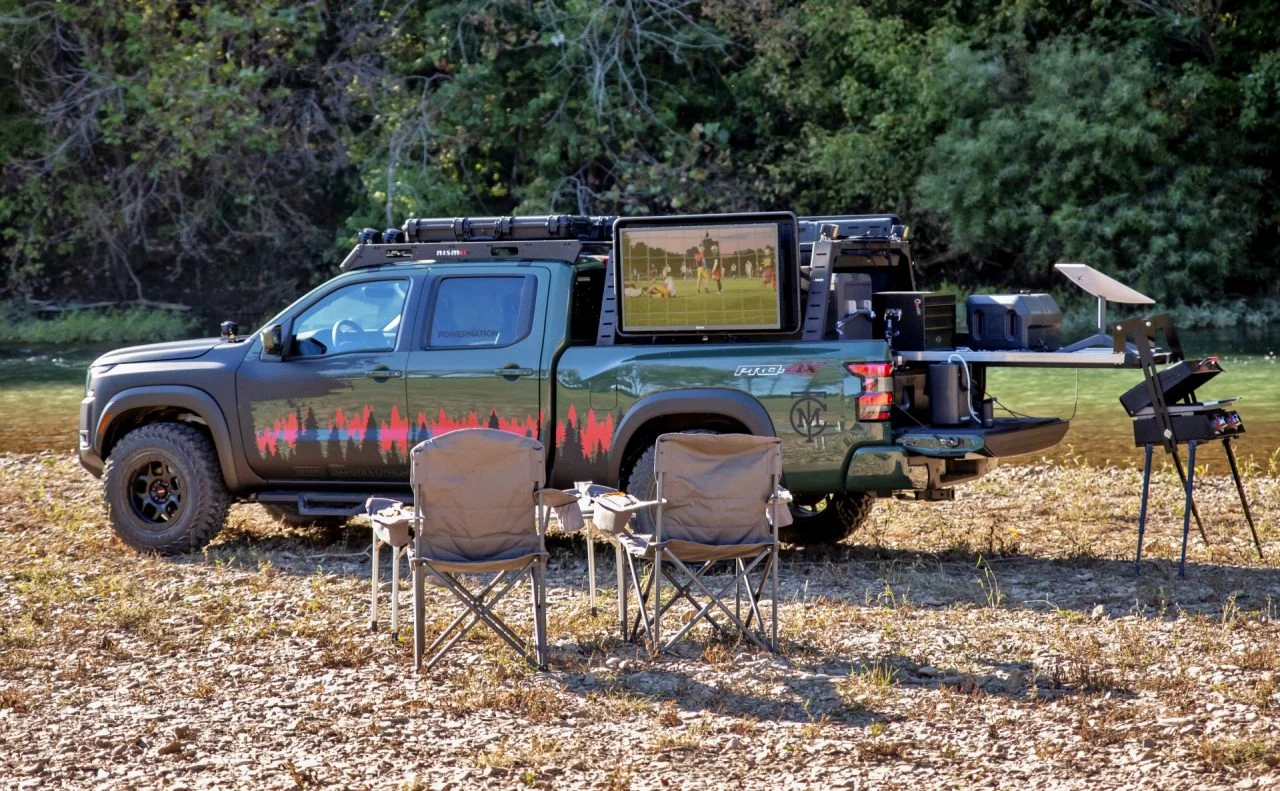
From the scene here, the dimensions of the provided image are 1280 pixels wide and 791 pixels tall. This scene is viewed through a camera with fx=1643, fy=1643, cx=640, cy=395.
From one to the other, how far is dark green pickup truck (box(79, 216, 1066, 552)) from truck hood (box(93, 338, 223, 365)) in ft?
0.07

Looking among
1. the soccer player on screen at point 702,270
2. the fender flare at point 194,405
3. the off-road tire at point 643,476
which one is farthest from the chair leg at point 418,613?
the fender flare at point 194,405

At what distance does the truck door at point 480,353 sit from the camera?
8.98m

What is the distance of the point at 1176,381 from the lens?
26.7 ft

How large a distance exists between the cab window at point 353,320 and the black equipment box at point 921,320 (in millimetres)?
2752

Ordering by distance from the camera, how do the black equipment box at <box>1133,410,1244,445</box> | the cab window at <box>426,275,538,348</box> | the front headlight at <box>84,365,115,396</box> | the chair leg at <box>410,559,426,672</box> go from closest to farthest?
the chair leg at <box>410,559,426,672</box> < the black equipment box at <box>1133,410,1244,445</box> < the cab window at <box>426,275,538,348</box> < the front headlight at <box>84,365,115,396</box>

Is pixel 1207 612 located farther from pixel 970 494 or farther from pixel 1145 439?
pixel 970 494

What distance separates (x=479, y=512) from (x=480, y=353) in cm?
244

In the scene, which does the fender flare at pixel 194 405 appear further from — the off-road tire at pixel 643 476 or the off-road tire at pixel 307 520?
the off-road tire at pixel 643 476

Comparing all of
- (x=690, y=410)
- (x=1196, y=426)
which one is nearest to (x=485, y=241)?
(x=690, y=410)

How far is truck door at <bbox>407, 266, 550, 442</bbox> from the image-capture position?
8984mm

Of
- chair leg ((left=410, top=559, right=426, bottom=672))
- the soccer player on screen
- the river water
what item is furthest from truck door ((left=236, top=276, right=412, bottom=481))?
the river water

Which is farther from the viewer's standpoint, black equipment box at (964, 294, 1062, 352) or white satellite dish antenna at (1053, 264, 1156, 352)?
black equipment box at (964, 294, 1062, 352)

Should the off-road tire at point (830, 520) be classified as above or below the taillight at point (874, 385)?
below

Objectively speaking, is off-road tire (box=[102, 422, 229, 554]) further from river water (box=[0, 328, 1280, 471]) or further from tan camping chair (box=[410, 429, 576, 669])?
river water (box=[0, 328, 1280, 471])
